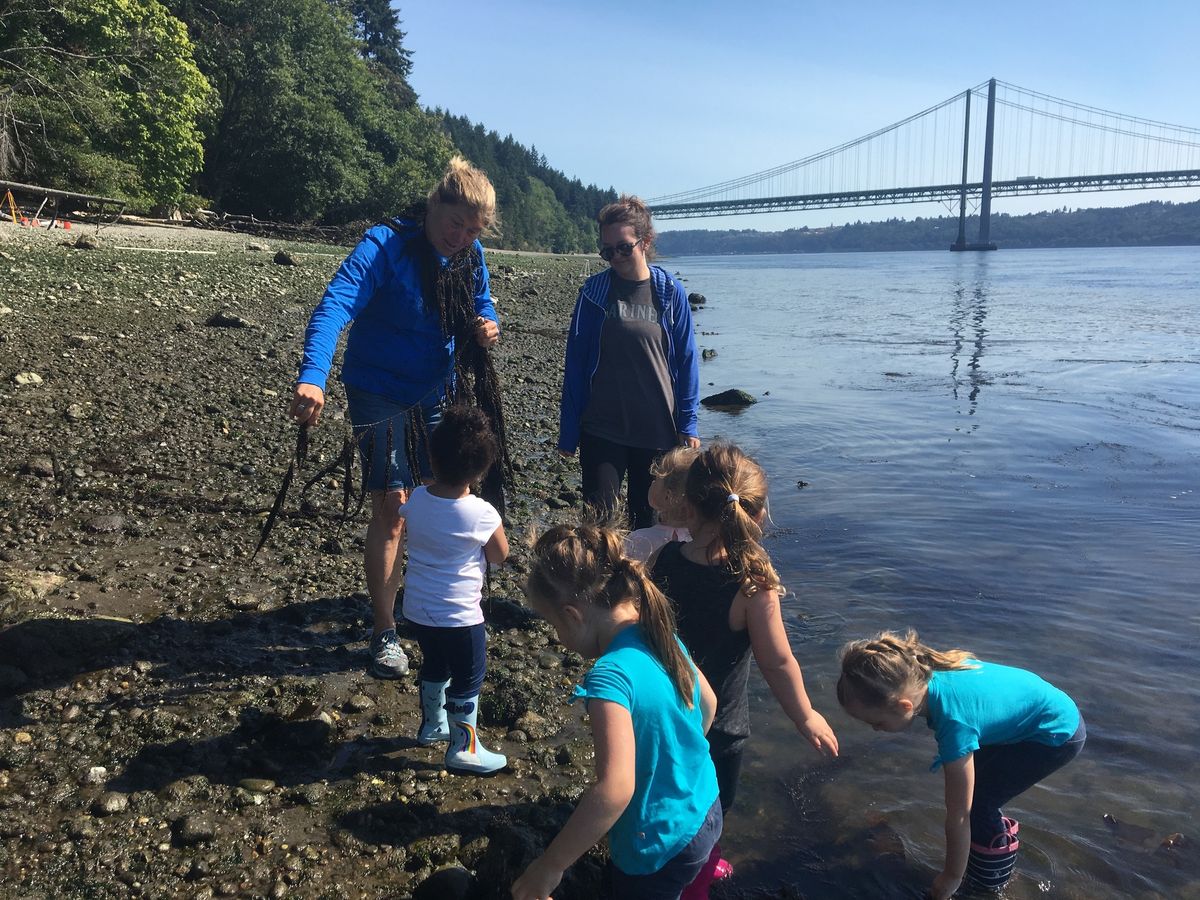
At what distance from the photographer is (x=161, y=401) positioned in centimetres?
675

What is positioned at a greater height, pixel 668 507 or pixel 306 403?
pixel 306 403

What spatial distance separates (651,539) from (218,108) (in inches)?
1491

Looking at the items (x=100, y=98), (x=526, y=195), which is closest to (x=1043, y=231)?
(x=526, y=195)

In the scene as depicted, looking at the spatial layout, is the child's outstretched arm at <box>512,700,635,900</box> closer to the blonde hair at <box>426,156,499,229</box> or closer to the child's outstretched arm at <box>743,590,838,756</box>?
the child's outstretched arm at <box>743,590,838,756</box>

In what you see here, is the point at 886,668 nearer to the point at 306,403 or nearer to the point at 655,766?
the point at 655,766

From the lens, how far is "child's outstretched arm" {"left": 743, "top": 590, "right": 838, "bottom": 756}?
244 centimetres

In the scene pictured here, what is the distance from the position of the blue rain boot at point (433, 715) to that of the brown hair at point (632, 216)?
203cm

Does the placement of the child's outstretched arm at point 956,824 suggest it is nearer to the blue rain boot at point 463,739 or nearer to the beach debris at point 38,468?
the blue rain boot at point 463,739

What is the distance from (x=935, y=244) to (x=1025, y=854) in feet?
473

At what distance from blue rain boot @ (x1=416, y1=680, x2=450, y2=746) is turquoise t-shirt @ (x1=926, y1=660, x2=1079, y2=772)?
1.58 meters

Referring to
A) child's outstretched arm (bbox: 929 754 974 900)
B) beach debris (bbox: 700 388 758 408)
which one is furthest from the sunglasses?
beach debris (bbox: 700 388 758 408)

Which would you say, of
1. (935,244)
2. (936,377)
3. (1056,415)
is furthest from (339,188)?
(935,244)

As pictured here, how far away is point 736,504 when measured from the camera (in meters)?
2.47

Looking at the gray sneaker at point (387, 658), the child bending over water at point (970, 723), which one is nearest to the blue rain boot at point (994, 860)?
the child bending over water at point (970, 723)
